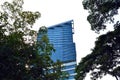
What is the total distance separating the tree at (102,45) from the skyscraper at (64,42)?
86.8 m

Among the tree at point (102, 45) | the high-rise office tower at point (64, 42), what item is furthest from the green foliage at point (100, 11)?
the high-rise office tower at point (64, 42)

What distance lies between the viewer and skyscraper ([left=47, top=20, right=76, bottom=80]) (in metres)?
114

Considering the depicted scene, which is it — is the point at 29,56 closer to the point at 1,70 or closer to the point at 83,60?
the point at 1,70

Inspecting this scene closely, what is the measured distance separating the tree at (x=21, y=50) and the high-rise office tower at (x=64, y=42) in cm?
8801

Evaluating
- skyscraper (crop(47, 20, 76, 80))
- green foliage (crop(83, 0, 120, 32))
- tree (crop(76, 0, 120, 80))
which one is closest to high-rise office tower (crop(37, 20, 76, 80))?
skyscraper (crop(47, 20, 76, 80))

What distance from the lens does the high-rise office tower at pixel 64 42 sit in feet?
373

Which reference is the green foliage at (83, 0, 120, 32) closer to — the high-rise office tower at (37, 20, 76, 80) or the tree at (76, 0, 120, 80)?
the tree at (76, 0, 120, 80)

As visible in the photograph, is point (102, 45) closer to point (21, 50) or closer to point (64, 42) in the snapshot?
point (21, 50)

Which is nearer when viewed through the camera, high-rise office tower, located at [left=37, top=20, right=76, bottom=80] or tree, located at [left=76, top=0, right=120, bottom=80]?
tree, located at [left=76, top=0, right=120, bottom=80]

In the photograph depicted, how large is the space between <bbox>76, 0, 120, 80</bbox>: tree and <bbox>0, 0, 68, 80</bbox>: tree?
1.73 meters

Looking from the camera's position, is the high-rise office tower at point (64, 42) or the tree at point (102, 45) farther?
the high-rise office tower at point (64, 42)

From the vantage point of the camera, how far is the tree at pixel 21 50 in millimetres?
18062

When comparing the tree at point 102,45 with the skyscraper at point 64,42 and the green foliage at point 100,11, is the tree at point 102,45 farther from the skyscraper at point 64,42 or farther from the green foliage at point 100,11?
the skyscraper at point 64,42

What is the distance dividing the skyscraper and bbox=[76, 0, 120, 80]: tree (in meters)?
86.8
